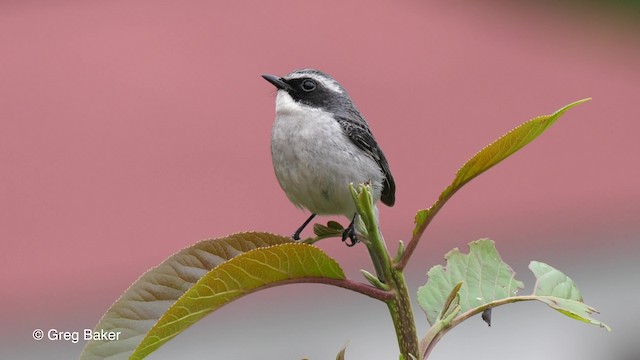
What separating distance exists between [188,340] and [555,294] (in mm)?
9158

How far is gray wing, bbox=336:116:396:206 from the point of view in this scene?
3582 millimetres

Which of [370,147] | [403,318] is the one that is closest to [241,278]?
[403,318]

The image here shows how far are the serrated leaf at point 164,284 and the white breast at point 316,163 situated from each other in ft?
4.93

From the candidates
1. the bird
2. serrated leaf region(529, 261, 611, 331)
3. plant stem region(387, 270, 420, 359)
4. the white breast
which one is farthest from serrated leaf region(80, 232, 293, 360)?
the white breast

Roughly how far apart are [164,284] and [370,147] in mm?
2094

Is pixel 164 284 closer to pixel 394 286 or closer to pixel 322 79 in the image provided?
pixel 394 286

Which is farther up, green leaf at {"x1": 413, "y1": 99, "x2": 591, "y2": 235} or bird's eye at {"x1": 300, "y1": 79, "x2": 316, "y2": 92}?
bird's eye at {"x1": 300, "y1": 79, "x2": 316, "y2": 92}

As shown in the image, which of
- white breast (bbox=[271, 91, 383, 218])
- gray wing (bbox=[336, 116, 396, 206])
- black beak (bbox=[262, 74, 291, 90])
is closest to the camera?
white breast (bbox=[271, 91, 383, 218])

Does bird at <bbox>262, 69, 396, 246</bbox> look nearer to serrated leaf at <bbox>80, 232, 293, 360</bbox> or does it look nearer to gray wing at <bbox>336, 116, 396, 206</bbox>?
gray wing at <bbox>336, 116, 396, 206</bbox>

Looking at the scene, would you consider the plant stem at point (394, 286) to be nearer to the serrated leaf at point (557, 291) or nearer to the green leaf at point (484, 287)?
the green leaf at point (484, 287)

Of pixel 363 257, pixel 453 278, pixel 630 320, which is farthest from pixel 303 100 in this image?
pixel 630 320

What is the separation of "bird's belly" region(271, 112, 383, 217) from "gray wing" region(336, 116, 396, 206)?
0.05 m

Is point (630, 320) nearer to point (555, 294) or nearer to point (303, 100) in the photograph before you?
point (303, 100)

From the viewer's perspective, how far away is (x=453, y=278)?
189 cm
